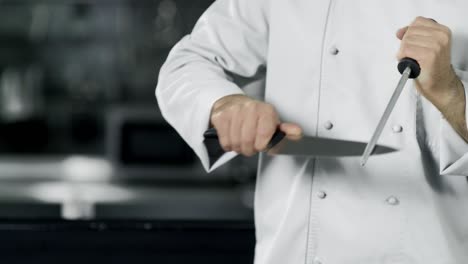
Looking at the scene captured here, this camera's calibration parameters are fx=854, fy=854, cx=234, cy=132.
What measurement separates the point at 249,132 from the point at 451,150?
0.91 feet

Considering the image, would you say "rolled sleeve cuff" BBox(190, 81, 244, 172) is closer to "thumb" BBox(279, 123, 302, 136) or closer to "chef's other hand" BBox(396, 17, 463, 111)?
"thumb" BBox(279, 123, 302, 136)

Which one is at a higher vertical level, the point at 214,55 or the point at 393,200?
the point at 214,55

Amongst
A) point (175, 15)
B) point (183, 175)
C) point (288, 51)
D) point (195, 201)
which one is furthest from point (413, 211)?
point (175, 15)

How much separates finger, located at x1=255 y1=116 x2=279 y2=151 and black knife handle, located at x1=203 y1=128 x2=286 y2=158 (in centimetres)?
1

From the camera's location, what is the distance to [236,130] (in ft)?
3.39

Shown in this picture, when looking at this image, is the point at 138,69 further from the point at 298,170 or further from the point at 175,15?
the point at 298,170

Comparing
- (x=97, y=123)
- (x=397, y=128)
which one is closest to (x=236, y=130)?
(x=397, y=128)

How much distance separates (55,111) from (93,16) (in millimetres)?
570

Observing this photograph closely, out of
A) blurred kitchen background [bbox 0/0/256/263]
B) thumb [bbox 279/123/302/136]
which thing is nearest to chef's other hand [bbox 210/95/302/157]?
thumb [bbox 279/123/302/136]

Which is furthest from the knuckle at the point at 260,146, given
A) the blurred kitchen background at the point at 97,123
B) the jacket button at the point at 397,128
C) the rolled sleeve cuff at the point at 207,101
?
the blurred kitchen background at the point at 97,123

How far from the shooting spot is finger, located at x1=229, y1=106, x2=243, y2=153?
1030 millimetres

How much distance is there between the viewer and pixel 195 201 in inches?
148

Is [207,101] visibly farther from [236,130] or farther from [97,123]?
[97,123]

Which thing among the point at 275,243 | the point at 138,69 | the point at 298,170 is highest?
the point at 298,170
